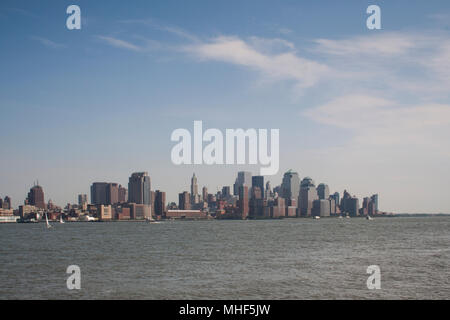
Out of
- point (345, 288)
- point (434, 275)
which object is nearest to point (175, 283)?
point (345, 288)

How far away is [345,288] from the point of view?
3866 cm

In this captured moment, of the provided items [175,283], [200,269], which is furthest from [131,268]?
[175,283]

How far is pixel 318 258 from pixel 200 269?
18014 millimetres
